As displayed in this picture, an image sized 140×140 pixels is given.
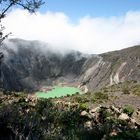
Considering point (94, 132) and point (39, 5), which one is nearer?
point (94, 132)

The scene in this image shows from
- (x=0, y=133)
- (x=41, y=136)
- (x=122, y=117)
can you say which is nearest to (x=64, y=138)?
(x=41, y=136)

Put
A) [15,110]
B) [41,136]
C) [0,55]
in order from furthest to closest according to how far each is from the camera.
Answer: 1. [0,55]
2. [15,110]
3. [41,136]

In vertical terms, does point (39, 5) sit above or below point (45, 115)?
above

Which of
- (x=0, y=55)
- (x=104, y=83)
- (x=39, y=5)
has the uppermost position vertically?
(x=39, y=5)

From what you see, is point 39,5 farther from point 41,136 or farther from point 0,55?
point 41,136

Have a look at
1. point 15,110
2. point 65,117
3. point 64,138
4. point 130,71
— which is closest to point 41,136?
point 64,138

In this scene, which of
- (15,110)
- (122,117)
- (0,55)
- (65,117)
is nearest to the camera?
(15,110)

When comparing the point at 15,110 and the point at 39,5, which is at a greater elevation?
the point at 39,5

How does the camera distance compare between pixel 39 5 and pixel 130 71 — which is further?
pixel 130 71

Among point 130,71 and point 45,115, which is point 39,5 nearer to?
point 45,115

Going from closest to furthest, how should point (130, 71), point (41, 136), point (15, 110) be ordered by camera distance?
point (41, 136), point (15, 110), point (130, 71)
